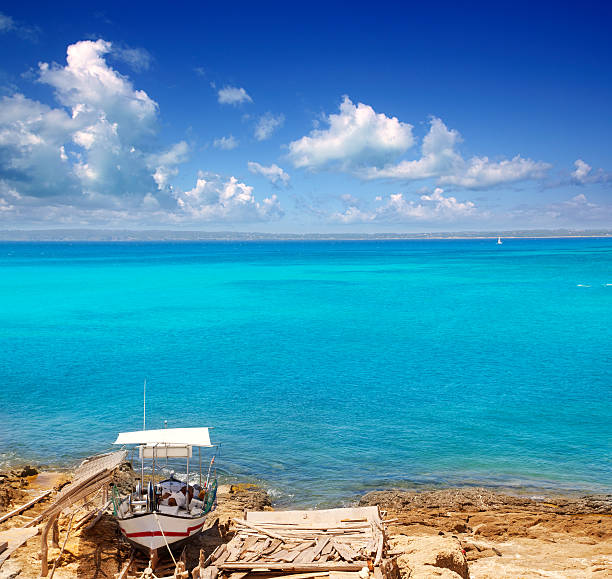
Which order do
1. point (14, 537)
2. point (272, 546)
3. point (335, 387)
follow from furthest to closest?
point (335, 387)
point (14, 537)
point (272, 546)

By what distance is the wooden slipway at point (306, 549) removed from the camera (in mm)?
13711

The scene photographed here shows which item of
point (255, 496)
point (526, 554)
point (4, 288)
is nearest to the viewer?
point (526, 554)

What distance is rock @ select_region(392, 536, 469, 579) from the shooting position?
48.2 ft

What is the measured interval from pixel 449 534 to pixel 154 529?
8.95 m

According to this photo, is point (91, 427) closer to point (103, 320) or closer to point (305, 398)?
point (305, 398)

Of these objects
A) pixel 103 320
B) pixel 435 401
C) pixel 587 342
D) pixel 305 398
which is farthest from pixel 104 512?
pixel 103 320

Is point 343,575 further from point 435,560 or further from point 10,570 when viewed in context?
point 10,570

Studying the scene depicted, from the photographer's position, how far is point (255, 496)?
21438mm

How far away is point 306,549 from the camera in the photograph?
47.9ft

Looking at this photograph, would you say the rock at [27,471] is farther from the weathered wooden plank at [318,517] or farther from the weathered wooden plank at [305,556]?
the weathered wooden plank at [305,556]

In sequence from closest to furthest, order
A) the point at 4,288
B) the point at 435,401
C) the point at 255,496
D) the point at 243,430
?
1. the point at 255,496
2. the point at 243,430
3. the point at 435,401
4. the point at 4,288

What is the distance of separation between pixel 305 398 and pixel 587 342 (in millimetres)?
28362

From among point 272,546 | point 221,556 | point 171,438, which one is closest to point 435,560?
point 272,546

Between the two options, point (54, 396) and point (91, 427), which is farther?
point (54, 396)
